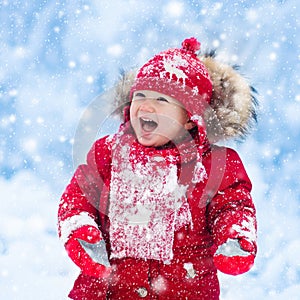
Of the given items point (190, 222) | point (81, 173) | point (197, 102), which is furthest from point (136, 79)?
point (190, 222)

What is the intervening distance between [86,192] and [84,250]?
0.66ft

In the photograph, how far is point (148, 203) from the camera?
4.62 feet

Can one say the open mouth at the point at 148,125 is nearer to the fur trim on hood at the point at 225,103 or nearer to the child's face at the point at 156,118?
the child's face at the point at 156,118

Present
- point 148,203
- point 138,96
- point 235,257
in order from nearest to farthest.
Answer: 1. point 235,257
2. point 148,203
3. point 138,96

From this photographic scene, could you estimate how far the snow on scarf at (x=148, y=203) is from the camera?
1.40 m

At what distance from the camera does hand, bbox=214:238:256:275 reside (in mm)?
1266

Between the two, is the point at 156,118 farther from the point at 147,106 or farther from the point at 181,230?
the point at 181,230

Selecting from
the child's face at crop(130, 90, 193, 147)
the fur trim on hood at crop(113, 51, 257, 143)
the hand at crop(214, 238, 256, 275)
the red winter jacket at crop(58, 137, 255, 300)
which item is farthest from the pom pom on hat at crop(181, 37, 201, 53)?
the hand at crop(214, 238, 256, 275)

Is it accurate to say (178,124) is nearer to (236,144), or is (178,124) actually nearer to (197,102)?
→ (197,102)

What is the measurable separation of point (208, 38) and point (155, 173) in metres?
0.85

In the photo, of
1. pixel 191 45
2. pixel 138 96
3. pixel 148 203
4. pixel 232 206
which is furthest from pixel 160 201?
pixel 191 45

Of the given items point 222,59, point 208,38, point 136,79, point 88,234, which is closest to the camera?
point 88,234

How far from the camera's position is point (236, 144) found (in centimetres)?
166

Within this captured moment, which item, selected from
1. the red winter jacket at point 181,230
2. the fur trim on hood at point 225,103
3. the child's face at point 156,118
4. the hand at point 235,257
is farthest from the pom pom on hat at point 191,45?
the hand at point 235,257
